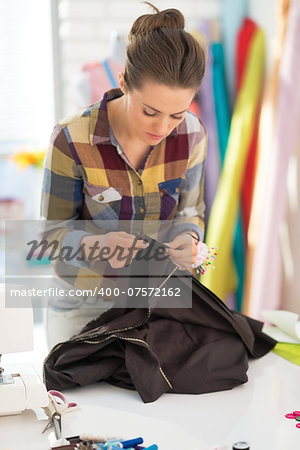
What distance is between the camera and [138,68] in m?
1.61

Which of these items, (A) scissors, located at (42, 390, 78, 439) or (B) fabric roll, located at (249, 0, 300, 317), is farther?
(B) fabric roll, located at (249, 0, 300, 317)

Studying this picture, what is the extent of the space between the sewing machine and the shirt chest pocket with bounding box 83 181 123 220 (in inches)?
17.7

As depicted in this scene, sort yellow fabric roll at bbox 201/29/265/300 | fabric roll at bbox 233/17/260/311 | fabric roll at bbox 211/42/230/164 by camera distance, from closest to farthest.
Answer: yellow fabric roll at bbox 201/29/265/300 → fabric roll at bbox 233/17/260/311 → fabric roll at bbox 211/42/230/164

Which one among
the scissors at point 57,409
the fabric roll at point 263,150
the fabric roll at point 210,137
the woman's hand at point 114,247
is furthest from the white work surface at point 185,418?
the fabric roll at point 210,137

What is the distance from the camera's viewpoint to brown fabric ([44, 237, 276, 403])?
1561mm

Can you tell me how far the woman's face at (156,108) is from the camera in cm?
159

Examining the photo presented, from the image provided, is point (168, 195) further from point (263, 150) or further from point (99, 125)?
point (263, 150)

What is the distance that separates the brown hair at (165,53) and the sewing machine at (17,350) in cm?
58

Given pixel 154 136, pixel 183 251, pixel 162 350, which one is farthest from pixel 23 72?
pixel 162 350

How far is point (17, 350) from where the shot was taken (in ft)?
4.61

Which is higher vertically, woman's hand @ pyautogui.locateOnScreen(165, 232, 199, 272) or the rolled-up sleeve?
the rolled-up sleeve

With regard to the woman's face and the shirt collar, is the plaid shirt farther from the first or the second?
the woman's face

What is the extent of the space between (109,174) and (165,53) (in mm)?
369

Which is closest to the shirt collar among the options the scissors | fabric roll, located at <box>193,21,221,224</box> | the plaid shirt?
the plaid shirt
